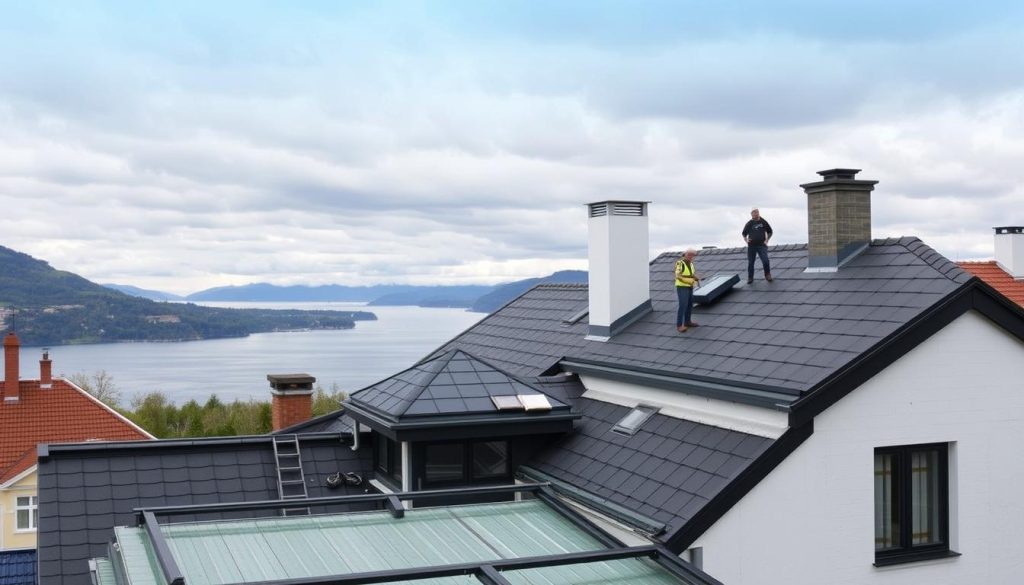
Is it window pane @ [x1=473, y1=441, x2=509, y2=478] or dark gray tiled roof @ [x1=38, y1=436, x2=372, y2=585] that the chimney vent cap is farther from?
dark gray tiled roof @ [x1=38, y1=436, x2=372, y2=585]

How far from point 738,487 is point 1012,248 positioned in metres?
22.6

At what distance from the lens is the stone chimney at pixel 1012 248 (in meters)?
27.7

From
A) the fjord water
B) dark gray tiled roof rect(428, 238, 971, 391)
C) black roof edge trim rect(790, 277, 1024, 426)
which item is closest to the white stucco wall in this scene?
black roof edge trim rect(790, 277, 1024, 426)

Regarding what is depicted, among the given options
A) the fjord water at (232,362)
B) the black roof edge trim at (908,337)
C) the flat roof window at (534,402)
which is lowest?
the fjord water at (232,362)

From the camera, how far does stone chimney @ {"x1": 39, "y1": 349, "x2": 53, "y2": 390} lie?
28.7 m

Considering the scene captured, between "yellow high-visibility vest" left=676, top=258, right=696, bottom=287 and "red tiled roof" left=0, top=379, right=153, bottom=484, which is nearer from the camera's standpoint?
"yellow high-visibility vest" left=676, top=258, right=696, bottom=287

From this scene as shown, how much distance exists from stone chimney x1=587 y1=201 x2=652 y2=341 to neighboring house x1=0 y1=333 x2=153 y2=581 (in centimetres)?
1806

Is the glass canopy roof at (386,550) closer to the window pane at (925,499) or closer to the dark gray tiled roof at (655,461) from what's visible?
the dark gray tiled roof at (655,461)

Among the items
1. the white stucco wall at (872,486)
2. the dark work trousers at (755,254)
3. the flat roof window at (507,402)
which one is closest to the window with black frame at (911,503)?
the white stucco wall at (872,486)

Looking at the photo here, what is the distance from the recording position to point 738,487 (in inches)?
379

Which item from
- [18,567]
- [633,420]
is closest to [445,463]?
[633,420]

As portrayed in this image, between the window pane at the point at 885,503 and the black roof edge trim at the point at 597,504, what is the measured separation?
284 cm

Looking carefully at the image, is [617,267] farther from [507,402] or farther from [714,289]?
[507,402]

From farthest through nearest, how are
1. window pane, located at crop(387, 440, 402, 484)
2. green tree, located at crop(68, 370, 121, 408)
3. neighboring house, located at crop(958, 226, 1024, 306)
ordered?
green tree, located at crop(68, 370, 121, 408) < neighboring house, located at crop(958, 226, 1024, 306) < window pane, located at crop(387, 440, 402, 484)
